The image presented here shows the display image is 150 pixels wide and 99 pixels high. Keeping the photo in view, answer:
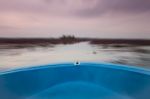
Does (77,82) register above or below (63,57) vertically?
above

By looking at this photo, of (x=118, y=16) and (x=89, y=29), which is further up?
(x=118, y=16)

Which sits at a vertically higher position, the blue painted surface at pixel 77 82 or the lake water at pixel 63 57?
the blue painted surface at pixel 77 82

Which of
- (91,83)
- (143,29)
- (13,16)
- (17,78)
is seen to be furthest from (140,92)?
(13,16)

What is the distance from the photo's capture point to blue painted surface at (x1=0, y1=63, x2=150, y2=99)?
1.43 m

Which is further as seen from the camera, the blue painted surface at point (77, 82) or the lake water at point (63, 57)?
the lake water at point (63, 57)

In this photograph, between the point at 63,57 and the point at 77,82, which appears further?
the point at 63,57

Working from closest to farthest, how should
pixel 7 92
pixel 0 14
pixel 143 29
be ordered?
pixel 7 92 < pixel 0 14 < pixel 143 29

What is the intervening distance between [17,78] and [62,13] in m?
3.14

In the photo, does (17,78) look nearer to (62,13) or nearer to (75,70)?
(75,70)

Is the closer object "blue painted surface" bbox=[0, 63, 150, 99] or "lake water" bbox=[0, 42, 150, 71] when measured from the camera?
"blue painted surface" bbox=[0, 63, 150, 99]

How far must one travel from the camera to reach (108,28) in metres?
4.56

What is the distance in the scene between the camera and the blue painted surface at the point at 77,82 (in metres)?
1.43

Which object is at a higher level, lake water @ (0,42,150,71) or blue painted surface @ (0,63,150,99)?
blue painted surface @ (0,63,150,99)

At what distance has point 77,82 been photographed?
179 centimetres
